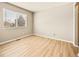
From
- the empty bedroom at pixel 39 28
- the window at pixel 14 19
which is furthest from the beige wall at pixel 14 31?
the window at pixel 14 19

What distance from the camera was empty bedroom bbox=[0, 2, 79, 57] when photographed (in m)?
2.26

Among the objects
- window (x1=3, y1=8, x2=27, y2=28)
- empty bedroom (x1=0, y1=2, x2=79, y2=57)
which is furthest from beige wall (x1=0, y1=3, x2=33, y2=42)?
window (x1=3, y1=8, x2=27, y2=28)

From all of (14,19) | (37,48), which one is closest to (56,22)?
(37,48)

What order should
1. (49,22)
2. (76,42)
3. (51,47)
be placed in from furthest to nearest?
1. (49,22)
2. (51,47)
3. (76,42)

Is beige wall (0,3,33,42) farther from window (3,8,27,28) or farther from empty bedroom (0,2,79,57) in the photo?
window (3,8,27,28)

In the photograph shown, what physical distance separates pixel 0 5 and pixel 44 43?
1.70 metres

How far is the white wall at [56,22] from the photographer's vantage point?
92.1 inches

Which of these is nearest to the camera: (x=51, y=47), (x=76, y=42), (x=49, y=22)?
(x=76, y=42)

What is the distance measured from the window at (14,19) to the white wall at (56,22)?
0.34 meters

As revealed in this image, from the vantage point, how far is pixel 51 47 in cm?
243

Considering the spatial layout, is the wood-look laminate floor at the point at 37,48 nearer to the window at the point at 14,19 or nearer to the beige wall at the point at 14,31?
the beige wall at the point at 14,31

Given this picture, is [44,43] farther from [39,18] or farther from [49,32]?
[39,18]

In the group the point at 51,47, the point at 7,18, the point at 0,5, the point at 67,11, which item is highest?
the point at 0,5

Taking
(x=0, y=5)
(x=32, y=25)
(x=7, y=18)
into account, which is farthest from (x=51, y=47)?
(x=0, y=5)
